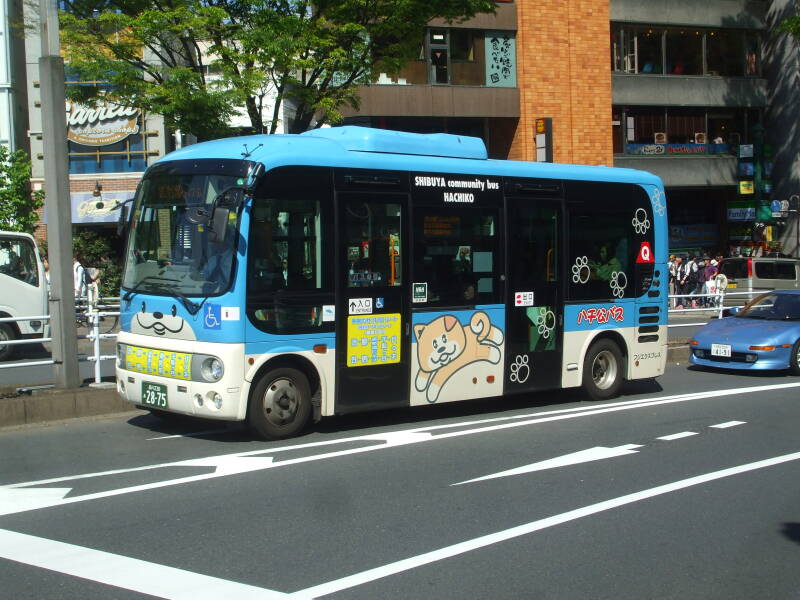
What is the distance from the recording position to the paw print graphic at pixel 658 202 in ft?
43.3

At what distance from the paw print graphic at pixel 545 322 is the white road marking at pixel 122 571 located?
6.97 m

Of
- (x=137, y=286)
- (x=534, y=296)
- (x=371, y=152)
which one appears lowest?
(x=534, y=296)

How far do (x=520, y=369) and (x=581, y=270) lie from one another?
1.66 m

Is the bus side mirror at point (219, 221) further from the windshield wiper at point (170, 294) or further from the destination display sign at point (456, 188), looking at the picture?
the destination display sign at point (456, 188)

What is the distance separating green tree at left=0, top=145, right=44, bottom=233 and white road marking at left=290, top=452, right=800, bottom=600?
902 inches

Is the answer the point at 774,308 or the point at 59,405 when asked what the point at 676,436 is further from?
the point at 774,308

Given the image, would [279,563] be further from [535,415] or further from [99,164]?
[99,164]

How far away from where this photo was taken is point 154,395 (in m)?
9.53

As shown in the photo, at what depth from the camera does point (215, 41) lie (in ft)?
54.7

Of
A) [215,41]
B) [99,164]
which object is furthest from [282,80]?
[99,164]

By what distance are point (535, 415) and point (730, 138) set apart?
106ft

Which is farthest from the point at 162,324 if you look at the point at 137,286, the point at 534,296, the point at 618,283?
the point at 618,283

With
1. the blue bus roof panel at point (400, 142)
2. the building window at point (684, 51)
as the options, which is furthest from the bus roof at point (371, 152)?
the building window at point (684, 51)

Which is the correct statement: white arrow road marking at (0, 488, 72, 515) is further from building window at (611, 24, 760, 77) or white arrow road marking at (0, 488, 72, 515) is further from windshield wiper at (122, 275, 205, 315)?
building window at (611, 24, 760, 77)
